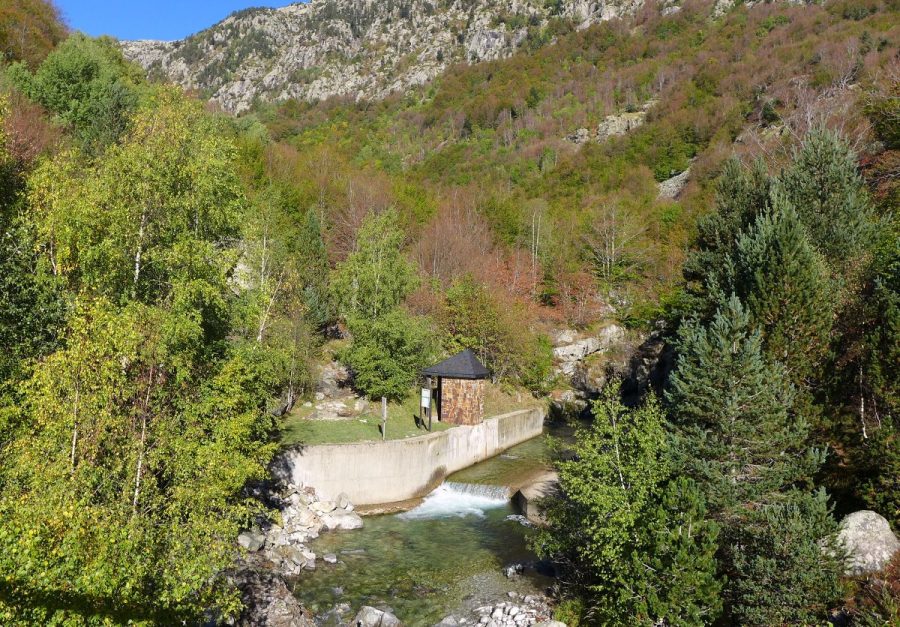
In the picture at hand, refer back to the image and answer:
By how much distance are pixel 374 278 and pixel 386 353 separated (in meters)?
4.90

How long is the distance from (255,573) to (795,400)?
1563 cm

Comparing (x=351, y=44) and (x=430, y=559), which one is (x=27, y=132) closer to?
(x=430, y=559)

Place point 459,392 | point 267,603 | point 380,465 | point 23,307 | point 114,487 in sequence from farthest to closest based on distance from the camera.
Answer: point 459,392 < point 380,465 < point 267,603 < point 23,307 < point 114,487

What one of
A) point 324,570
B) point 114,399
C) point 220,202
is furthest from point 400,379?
point 114,399

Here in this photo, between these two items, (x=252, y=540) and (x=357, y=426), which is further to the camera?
(x=357, y=426)

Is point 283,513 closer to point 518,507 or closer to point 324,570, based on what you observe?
point 324,570

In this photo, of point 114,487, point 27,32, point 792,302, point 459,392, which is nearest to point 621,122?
point 459,392

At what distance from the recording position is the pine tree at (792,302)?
1488 centimetres

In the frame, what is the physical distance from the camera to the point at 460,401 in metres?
28.4

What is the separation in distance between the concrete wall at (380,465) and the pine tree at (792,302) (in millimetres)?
14583

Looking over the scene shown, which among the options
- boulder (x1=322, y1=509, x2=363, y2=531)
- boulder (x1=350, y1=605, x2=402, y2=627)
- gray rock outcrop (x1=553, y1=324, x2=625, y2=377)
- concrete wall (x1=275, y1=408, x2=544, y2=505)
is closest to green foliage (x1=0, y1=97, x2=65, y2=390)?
concrete wall (x1=275, y1=408, x2=544, y2=505)

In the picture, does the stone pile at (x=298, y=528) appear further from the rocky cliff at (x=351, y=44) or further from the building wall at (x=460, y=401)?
the rocky cliff at (x=351, y=44)

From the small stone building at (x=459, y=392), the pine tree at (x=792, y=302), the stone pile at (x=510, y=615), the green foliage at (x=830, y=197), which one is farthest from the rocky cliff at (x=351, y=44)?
the stone pile at (x=510, y=615)

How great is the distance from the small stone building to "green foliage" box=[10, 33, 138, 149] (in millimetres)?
24770
